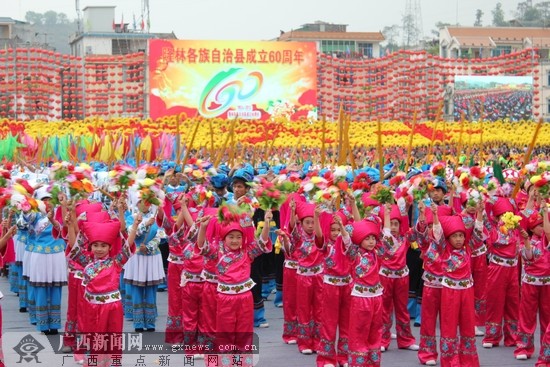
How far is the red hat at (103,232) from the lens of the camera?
7.31 m

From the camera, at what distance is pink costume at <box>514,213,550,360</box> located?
8.48 meters

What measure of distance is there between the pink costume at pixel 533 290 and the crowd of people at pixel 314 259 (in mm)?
11

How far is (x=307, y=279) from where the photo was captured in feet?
28.6

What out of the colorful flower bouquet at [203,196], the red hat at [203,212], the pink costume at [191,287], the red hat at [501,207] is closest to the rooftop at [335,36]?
the red hat at [501,207]

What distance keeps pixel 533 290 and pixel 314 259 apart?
177cm

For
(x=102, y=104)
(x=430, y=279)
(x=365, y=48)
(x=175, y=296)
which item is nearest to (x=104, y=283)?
(x=175, y=296)

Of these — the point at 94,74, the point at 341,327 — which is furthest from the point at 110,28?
the point at 341,327

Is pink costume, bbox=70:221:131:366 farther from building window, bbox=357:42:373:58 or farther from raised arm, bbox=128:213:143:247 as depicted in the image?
building window, bbox=357:42:373:58

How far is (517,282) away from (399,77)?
91.8ft

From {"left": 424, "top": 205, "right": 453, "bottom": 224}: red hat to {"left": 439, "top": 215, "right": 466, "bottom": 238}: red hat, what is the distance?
9 cm

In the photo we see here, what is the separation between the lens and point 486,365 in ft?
27.7

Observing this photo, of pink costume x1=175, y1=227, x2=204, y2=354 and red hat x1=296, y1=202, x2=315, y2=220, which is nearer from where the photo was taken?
pink costume x1=175, y1=227, x2=204, y2=354

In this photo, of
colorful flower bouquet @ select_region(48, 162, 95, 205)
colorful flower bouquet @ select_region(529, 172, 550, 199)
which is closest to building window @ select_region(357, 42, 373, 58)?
colorful flower bouquet @ select_region(529, 172, 550, 199)

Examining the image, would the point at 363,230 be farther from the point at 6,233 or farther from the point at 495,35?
the point at 495,35
